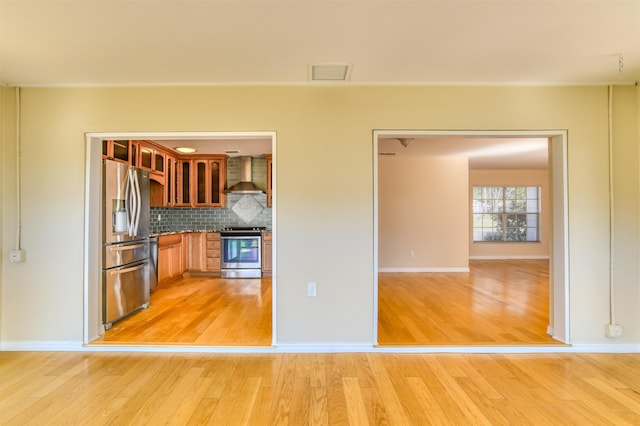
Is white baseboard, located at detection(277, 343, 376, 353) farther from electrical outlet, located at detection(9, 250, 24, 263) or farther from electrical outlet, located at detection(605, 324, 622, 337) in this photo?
electrical outlet, located at detection(9, 250, 24, 263)

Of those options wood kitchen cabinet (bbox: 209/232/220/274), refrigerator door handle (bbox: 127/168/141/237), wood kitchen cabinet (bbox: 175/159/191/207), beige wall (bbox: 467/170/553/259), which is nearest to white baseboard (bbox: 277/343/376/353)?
refrigerator door handle (bbox: 127/168/141/237)

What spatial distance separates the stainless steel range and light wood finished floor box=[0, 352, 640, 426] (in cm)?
318

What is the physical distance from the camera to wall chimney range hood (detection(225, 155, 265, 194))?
6.32 metres

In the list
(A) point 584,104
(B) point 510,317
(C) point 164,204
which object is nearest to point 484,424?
(B) point 510,317

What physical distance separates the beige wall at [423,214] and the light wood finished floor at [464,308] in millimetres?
407

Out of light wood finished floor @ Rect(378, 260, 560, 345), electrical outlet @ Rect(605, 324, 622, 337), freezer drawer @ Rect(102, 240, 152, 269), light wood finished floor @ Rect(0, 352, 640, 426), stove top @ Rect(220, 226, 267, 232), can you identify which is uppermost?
stove top @ Rect(220, 226, 267, 232)

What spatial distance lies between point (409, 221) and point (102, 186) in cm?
551

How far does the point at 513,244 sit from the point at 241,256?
7.48 meters

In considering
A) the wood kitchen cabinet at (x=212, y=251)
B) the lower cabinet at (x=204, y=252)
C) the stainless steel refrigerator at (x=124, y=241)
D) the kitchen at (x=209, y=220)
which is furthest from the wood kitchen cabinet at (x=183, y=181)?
the stainless steel refrigerator at (x=124, y=241)

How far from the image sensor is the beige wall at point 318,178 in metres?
2.91

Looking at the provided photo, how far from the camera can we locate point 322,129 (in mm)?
2939

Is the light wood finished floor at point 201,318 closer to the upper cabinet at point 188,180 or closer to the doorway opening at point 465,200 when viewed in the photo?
the doorway opening at point 465,200

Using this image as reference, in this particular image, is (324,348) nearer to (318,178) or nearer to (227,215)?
(318,178)

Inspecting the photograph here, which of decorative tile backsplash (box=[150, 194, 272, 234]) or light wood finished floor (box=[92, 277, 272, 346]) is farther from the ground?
decorative tile backsplash (box=[150, 194, 272, 234])
